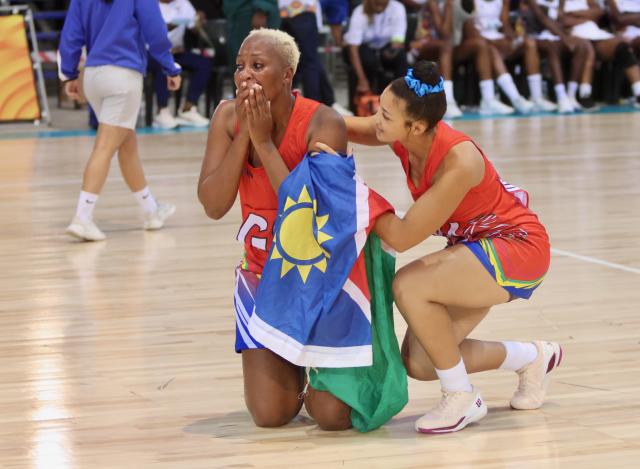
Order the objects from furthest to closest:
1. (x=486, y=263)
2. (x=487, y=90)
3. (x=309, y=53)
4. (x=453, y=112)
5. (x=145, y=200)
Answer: (x=487, y=90)
(x=453, y=112)
(x=309, y=53)
(x=145, y=200)
(x=486, y=263)

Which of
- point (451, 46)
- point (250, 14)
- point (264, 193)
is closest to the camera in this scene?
point (264, 193)

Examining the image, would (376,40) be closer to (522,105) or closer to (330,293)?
(522,105)

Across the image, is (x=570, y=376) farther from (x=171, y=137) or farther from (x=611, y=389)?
(x=171, y=137)

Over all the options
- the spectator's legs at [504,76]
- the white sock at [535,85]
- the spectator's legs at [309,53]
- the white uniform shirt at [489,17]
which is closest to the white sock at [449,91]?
the spectator's legs at [504,76]

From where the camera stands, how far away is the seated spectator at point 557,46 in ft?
43.5

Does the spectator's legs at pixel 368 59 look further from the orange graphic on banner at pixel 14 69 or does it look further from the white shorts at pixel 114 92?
the white shorts at pixel 114 92

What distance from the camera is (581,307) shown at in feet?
16.0

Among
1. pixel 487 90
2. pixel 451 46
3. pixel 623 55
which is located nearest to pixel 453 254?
pixel 451 46

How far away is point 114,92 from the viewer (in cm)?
668

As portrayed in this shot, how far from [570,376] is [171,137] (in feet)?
26.4

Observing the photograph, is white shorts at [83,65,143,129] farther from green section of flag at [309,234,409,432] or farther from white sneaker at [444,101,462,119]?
white sneaker at [444,101,462,119]

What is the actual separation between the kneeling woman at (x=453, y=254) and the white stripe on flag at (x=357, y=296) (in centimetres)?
9

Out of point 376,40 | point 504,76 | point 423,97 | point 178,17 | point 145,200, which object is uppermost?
point 423,97

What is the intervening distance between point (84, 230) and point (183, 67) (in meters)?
5.82
